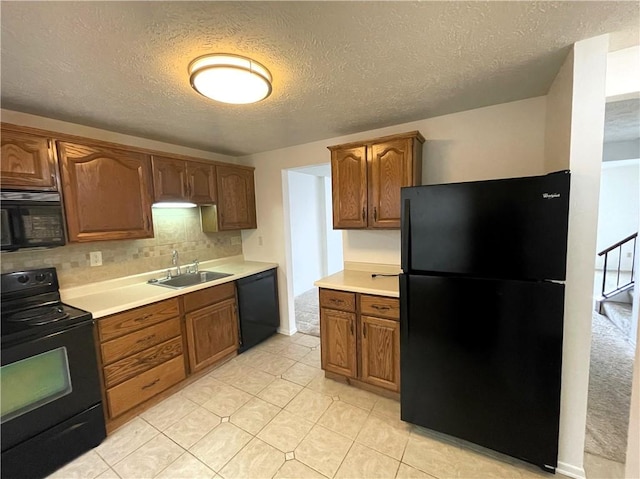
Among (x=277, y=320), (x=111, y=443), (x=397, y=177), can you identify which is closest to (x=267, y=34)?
(x=397, y=177)

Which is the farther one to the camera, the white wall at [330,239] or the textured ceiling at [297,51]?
the white wall at [330,239]

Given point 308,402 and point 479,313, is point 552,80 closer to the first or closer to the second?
point 479,313

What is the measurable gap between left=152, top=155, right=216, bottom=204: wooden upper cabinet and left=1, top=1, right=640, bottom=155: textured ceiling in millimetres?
450

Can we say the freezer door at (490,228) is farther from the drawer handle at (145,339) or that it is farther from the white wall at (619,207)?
the white wall at (619,207)

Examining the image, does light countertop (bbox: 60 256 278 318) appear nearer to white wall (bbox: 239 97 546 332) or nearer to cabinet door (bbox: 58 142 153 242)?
cabinet door (bbox: 58 142 153 242)

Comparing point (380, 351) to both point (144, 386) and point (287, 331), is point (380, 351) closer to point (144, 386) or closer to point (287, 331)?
point (287, 331)

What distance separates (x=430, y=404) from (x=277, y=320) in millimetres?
2083

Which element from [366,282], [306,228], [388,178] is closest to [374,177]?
[388,178]

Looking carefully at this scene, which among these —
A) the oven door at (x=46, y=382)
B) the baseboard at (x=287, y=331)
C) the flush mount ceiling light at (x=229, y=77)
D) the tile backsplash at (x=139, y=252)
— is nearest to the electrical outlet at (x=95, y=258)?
the tile backsplash at (x=139, y=252)

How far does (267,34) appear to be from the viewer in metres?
1.21

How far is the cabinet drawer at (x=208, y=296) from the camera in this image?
7.82ft

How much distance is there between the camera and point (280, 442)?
180cm

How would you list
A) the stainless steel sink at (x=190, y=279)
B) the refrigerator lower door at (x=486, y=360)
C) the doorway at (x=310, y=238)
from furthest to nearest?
the doorway at (x=310, y=238), the stainless steel sink at (x=190, y=279), the refrigerator lower door at (x=486, y=360)

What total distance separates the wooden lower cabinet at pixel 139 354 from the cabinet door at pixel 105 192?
2.23 ft
